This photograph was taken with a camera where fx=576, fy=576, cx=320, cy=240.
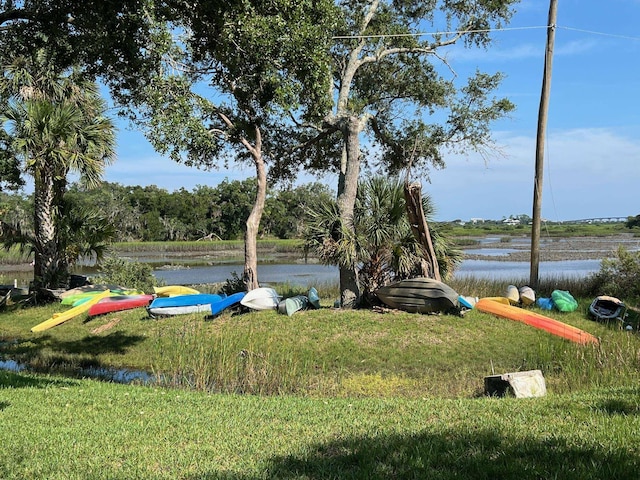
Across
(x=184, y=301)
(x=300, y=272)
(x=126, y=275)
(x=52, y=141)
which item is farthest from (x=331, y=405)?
(x=300, y=272)

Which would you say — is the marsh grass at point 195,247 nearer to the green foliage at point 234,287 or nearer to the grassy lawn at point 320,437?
the green foliage at point 234,287

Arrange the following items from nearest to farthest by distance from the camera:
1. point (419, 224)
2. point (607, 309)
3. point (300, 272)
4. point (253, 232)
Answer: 1. point (419, 224)
2. point (607, 309)
3. point (253, 232)
4. point (300, 272)

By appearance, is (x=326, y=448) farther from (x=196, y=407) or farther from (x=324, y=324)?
(x=324, y=324)

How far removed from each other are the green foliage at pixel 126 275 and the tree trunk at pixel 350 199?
8.35 metres

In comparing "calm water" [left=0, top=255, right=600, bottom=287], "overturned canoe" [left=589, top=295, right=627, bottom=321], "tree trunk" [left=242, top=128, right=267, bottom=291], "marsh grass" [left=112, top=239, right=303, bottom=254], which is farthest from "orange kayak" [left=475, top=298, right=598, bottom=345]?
"marsh grass" [left=112, top=239, right=303, bottom=254]

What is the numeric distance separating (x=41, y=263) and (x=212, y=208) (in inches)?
2199

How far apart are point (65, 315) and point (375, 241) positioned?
8323 millimetres

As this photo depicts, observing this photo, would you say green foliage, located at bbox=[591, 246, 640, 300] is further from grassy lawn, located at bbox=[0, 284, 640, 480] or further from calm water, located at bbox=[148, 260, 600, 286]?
calm water, located at bbox=[148, 260, 600, 286]

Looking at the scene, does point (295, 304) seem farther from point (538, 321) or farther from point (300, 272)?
point (300, 272)

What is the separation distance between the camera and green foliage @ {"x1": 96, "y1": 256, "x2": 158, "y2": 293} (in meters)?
19.0

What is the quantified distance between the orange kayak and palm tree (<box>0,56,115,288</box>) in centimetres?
1128

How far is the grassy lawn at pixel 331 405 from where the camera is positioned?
410cm

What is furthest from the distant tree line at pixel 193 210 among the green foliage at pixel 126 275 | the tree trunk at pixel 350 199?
the tree trunk at pixel 350 199

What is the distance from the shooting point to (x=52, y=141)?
16016mm
